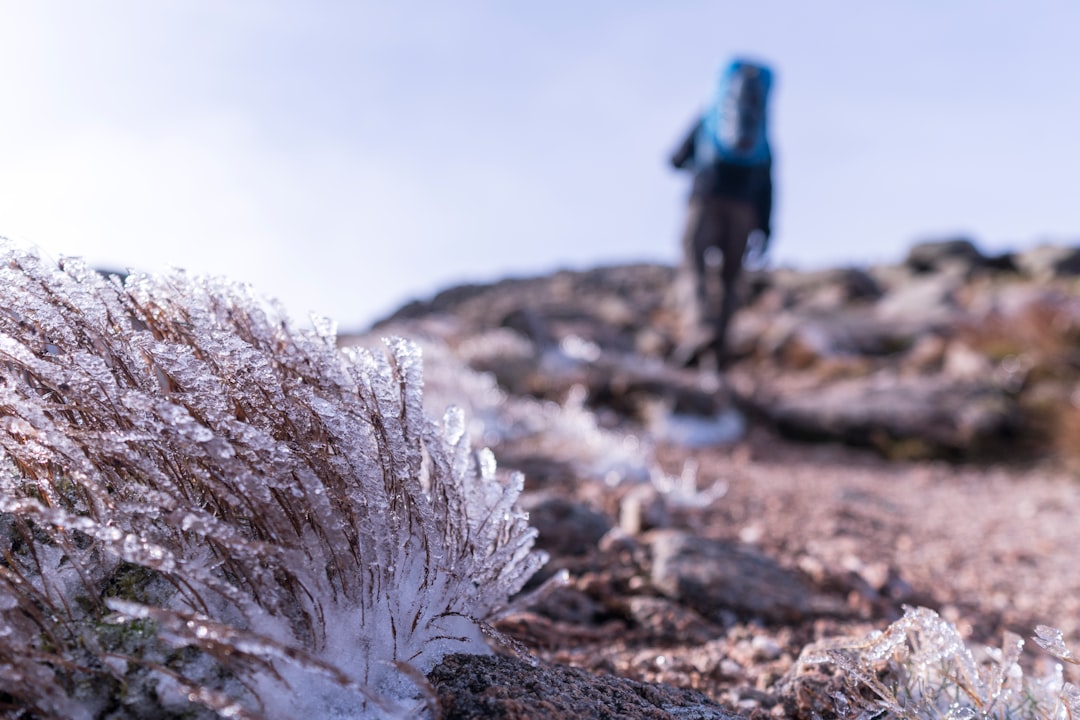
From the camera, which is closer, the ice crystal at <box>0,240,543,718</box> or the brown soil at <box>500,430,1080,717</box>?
the ice crystal at <box>0,240,543,718</box>

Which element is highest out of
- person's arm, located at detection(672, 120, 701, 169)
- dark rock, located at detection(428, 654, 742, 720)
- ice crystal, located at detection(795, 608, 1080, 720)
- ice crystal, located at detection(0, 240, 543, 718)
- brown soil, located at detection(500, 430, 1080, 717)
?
person's arm, located at detection(672, 120, 701, 169)

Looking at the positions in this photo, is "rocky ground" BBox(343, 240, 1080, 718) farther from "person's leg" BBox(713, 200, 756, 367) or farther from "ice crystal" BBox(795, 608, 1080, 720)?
"person's leg" BBox(713, 200, 756, 367)

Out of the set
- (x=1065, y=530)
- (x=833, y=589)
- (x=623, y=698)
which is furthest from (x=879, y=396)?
(x=623, y=698)

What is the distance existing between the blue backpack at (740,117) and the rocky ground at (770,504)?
2.13m

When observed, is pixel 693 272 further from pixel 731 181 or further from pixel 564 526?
pixel 564 526

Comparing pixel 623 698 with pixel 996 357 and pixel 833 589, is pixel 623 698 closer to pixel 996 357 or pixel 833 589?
pixel 833 589

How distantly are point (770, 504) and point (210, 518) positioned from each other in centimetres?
375

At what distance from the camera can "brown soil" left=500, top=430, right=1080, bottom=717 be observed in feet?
6.10

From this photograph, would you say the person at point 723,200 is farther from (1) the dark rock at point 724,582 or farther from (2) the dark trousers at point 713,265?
(1) the dark rock at point 724,582

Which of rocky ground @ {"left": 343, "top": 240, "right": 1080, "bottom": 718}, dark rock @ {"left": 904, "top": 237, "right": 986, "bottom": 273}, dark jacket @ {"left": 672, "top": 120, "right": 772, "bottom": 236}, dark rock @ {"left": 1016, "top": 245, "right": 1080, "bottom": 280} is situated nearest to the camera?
rocky ground @ {"left": 343, "top": 240, "right": 1080, "bottom": 718}

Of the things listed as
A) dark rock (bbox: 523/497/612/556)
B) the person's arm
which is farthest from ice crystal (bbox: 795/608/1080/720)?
the person's arm

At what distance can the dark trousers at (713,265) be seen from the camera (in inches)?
285

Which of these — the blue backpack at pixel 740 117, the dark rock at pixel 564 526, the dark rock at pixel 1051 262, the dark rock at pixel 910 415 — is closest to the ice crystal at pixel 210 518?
the dark rock at pixel 564 526

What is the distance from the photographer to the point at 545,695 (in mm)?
1150
